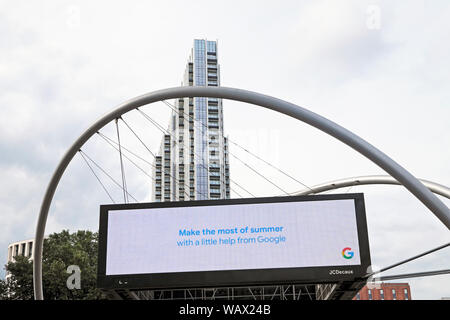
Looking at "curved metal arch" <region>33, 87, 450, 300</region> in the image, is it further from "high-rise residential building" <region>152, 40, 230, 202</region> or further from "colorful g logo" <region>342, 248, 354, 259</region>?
"high-rise residential building" <region>152, 40, 230, 202</region>

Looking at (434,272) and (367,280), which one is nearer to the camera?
(434,272)

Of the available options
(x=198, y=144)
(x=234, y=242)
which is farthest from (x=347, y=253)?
(x=198, y=144)

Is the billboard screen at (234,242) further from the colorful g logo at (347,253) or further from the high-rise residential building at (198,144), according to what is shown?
the high-rise residential building at (198,144)

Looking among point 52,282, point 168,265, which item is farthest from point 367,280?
point 52,282

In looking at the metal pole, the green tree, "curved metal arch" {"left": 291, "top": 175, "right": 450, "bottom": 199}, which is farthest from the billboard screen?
the green tree

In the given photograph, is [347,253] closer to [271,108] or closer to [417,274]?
[417,274]

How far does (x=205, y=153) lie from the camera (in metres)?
91.0

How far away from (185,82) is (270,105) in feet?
284

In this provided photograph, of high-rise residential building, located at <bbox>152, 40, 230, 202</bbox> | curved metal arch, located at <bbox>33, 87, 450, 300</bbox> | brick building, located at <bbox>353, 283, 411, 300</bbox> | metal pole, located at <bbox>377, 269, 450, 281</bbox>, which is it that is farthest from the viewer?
high-rise residential building, located at <bbox>152, 40, 230, 202</bbox>

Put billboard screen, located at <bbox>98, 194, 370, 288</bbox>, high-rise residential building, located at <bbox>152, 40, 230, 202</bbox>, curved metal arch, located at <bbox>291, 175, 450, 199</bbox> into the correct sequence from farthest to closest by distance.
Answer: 1. high-rise residential building, located at <bbox>152, 40, 230, 202</bbox>
2. curved metal arch, located at <bbox>291, 175, 450, 199</bbox>
3. billboard screen, located at <bbox>98, 194, 370, 288</bbox>

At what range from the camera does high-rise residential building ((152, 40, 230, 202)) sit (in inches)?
3378

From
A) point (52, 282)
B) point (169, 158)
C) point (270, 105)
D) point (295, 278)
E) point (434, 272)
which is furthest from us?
point (169, 158)

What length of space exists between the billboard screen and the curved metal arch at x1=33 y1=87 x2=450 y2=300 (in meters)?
1.47
